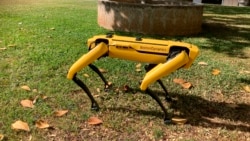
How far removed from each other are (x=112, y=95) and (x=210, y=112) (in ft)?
3.81

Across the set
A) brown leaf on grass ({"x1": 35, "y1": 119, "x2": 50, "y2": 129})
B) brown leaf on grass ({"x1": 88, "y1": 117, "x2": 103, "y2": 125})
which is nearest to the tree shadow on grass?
brown leaf on grass ({"x1": 88, "y1": 117, "x2": 103, "y2": 125})

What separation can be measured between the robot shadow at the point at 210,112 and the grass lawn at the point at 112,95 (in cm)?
1

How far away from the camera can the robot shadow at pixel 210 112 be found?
407cm

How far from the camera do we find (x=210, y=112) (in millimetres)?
4348

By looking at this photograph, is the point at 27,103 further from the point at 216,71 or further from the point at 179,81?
the point at 216,71

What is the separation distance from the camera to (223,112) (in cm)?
436

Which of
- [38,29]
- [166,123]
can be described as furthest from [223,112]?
[38,29]

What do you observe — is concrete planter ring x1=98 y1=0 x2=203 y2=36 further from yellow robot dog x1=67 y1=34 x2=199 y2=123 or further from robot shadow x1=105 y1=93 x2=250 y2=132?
yellow robot dog x1=67 y1=34 x2=199 y2=123

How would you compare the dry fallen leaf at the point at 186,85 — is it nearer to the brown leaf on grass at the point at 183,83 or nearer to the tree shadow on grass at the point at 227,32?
the brown leaf on grass at the point at 183,83

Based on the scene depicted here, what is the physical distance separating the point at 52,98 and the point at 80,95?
0.33 metres

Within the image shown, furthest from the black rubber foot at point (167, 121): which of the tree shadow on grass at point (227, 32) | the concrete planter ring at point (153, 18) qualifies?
the concrete planter ring at point (153, 18)

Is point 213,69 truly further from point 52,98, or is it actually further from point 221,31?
point 221,31

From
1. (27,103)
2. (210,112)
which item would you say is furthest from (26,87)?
(210,112)

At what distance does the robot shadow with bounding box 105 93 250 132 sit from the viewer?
4070 mm
